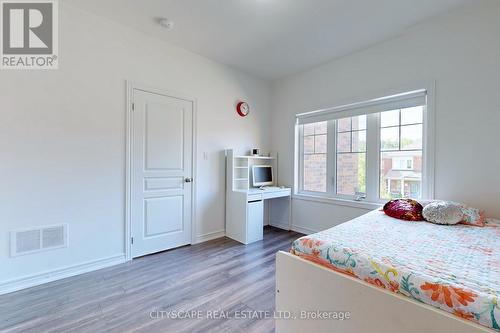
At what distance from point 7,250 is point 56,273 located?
0.44 m

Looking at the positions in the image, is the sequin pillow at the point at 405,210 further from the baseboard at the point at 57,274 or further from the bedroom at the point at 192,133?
the baseboard at the point at 57,274

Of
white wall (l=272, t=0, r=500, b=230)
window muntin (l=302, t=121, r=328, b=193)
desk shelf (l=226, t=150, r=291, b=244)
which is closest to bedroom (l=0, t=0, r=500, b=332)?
white wall (l=272, t=0, r=500, b=230)

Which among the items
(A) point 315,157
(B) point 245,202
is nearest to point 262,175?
(B) point 245,202

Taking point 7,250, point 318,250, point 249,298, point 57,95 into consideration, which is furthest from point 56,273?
point 318,250

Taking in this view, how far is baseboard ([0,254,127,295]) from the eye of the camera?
1.95 metres

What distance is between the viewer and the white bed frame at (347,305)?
2.87 feet

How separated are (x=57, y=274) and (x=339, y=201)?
131 inches

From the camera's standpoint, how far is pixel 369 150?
2988 mm

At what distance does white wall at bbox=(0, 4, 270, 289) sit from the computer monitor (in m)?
1.67

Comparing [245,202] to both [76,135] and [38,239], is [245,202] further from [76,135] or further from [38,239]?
[38,239]

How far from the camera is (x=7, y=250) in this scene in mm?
1948

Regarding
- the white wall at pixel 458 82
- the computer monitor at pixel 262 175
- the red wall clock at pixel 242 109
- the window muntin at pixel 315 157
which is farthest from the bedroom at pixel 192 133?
the computer monitor at pixel 262 175

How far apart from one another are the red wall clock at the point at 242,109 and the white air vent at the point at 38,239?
8.62 feet

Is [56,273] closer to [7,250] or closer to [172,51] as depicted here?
[7,250]
